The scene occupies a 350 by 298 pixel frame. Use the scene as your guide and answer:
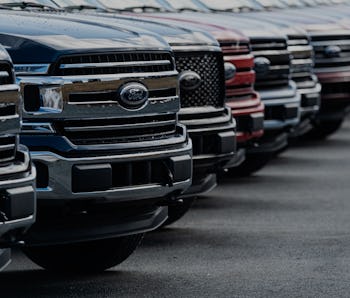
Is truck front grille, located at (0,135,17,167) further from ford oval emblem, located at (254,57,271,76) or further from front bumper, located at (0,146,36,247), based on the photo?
ford oval emblem, located at (254,57,271,76)

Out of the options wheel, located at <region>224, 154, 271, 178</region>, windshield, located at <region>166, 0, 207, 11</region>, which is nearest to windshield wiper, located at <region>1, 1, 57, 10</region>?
windshield, located at <region>166, 0, 207, 11</region>

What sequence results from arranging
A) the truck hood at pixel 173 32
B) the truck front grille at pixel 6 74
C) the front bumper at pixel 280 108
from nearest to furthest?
the truck front grille at pixel 6 74, the truck hood at pixel 173 32, the front bumper at pixel 280 108

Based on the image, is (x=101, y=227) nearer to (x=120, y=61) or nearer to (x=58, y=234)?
(x=58, y=234)

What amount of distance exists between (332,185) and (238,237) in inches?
146

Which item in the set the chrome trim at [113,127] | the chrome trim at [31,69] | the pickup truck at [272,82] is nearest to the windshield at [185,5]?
the pickup truck at [272,82]

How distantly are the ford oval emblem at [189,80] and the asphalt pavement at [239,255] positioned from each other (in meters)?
1.05

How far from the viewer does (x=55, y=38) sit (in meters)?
7.45

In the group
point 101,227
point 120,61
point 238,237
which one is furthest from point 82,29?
point 238,237

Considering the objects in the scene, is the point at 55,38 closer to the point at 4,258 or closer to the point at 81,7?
the point at 4,258

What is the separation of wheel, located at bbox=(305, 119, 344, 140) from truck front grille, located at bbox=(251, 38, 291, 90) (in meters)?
5.21

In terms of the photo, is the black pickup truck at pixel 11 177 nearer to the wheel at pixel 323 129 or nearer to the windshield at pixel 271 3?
the windshield at pixel 271 3

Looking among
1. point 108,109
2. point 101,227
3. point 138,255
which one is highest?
point 108,109

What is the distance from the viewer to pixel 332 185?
44.3ft

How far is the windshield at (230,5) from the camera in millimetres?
14203
